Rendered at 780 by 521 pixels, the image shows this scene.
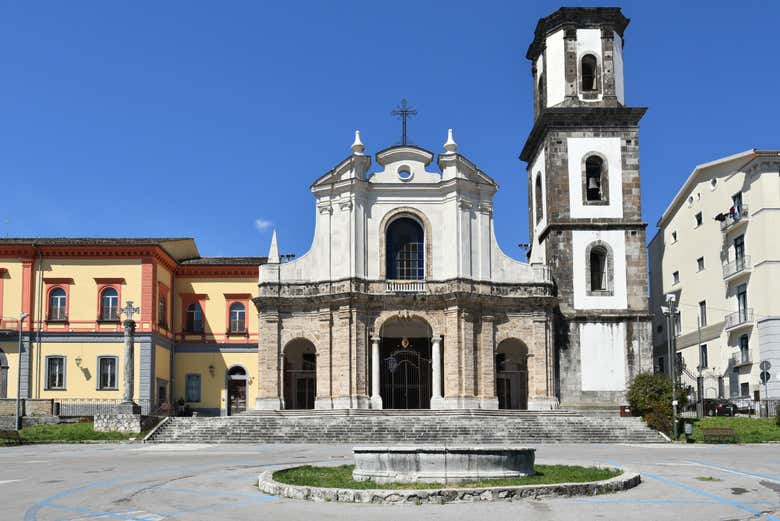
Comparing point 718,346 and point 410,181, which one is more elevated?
point 410,181

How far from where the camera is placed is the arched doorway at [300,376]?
47969mm

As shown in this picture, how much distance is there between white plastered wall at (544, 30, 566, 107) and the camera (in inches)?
1911

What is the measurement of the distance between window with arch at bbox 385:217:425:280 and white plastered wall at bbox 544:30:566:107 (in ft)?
32.4

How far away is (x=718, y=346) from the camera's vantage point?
173 feet

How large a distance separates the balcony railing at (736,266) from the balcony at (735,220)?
1.76 meters

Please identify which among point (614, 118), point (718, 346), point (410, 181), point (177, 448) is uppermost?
point (614, 118)

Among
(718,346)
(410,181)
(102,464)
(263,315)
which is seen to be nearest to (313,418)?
(263,315)

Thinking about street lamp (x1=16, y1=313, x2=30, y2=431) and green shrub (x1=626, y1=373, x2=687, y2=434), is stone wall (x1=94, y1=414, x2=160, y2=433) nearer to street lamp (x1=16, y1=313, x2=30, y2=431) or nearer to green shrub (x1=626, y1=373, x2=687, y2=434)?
street lamp (x1=16, y1=313, x2=30, y2=431)

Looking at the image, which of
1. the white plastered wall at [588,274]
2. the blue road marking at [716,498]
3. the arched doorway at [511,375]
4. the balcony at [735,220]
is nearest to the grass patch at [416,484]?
the blue road marking at [716,498]

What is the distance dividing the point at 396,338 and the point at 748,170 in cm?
2048

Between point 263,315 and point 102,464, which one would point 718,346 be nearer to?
point 263,315

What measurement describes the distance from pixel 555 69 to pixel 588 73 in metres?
1.75

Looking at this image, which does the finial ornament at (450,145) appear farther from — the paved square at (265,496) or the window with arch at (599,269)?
the paved square at (265,496)

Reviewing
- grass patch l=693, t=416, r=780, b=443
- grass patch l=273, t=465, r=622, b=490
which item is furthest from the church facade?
grass patch l=273, t=465, r=622, b=490
